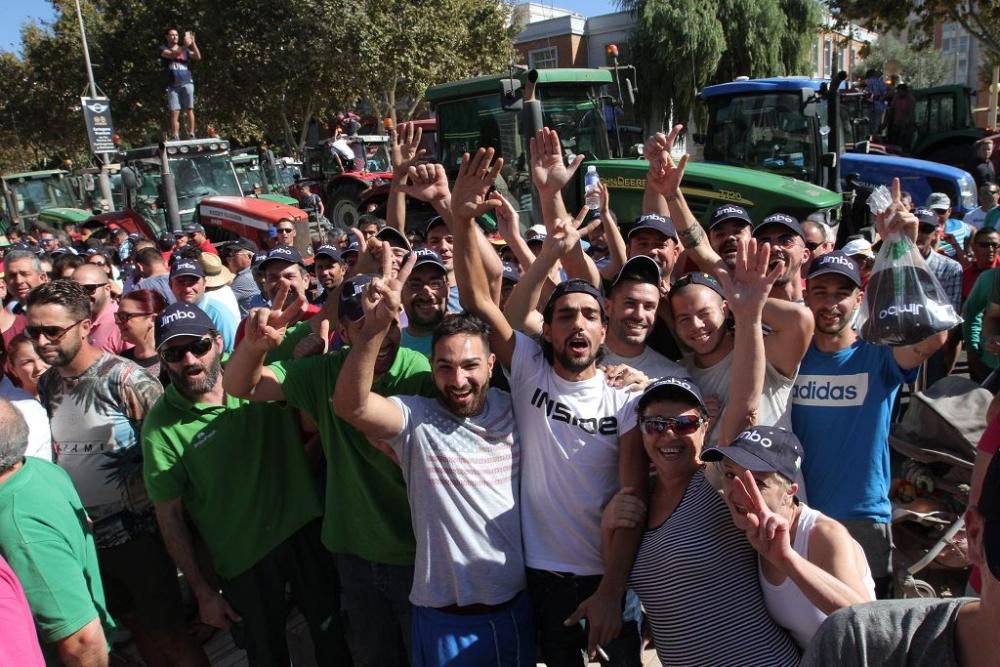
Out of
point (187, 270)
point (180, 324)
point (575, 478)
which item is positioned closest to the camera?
point (575, 478)

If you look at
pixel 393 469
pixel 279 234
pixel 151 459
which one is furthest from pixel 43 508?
pixel 279 234

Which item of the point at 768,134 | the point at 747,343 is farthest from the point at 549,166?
the point at 768,134

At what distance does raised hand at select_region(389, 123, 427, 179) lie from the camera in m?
4.03

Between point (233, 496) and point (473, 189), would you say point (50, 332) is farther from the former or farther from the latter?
point (473, 189)

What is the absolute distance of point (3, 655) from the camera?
A: 1.45 meters

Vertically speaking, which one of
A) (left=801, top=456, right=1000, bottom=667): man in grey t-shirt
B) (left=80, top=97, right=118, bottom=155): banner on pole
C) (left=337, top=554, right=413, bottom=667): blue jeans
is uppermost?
(left=80, top=97, right=118, bottom=155): banner on pole

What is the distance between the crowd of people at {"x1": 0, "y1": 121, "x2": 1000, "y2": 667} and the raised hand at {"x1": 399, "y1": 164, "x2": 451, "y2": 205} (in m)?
0.58

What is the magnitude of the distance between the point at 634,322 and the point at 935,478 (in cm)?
175

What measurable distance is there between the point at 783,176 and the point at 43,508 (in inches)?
362

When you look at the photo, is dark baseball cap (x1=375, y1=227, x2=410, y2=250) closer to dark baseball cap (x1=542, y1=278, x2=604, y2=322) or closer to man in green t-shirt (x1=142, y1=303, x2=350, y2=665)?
man in green t-shirt (x1=142, y1=303, x2=350, y2=665)

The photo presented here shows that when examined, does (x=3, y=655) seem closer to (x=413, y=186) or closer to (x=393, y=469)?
(x=393, y=469)

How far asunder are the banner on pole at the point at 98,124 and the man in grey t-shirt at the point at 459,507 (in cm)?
1500

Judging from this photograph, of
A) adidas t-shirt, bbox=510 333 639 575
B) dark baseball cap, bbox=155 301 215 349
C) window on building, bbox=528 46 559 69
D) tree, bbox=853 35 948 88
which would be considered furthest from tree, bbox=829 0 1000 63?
tree, bbox=853 35 948 88

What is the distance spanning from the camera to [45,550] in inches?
83.7
